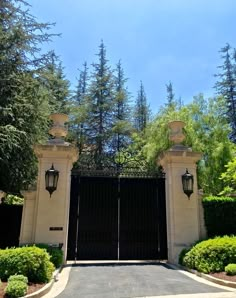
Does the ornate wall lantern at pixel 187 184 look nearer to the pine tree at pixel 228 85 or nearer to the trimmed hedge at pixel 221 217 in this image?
the trimmed hedge at pixel 221 217

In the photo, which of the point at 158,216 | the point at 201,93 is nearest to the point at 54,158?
the point at 158,216

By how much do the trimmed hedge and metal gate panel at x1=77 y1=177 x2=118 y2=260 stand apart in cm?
292

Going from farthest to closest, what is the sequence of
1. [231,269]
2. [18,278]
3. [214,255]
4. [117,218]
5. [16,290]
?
[117,218] < [214,255] < [231,269] < [18,278] < [16,290]

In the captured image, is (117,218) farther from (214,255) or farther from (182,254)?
(214,255)

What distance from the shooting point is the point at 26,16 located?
14164 mm

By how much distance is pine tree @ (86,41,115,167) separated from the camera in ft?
92.8

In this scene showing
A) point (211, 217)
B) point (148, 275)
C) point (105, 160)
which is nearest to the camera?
point (148, 275)

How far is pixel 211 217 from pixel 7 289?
642 cm

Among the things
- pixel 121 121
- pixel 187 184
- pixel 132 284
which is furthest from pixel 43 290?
pixel 121 121

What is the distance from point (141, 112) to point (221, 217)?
2848 cm

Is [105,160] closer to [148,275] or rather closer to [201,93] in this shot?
[201,93]

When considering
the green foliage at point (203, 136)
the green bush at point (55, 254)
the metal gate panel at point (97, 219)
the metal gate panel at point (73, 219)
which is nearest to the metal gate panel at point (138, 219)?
the metal gate panel at point (97, 219)

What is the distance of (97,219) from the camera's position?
10445 millimetres

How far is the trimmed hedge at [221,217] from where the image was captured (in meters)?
9.81
